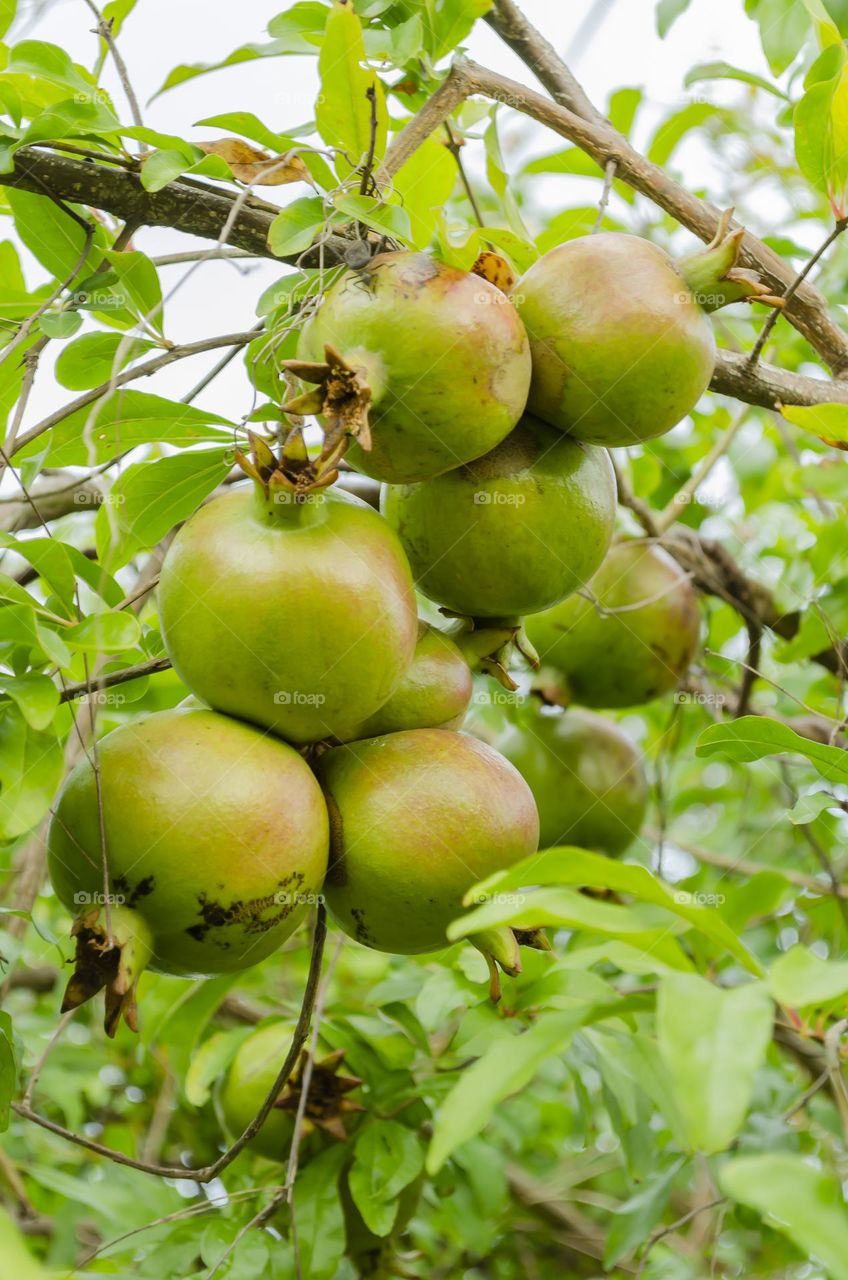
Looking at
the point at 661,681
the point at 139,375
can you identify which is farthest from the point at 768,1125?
the point at 139,375

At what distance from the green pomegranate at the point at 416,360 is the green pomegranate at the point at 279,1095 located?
1014 millimetres

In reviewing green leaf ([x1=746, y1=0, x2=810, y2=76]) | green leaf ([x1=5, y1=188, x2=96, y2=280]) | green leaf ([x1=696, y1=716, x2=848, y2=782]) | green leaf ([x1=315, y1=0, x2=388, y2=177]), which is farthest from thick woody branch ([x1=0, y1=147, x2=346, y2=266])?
green leaf ([x1=746, y1=0, x2=810, y2=76])

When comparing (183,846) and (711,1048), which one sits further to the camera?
(183,846)

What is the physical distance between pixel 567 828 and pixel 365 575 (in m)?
1.12

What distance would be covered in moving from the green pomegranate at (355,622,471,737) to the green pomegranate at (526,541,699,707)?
834 millimetres

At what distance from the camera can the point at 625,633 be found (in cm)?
226

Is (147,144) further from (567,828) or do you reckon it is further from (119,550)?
(567,828)

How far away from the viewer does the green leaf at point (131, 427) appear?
1.40m

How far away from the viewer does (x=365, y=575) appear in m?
1.16

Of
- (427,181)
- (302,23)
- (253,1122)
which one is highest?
(302,23)

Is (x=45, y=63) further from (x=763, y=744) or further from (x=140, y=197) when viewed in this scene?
(x=763, y=744)

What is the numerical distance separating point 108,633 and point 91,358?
1.50ft

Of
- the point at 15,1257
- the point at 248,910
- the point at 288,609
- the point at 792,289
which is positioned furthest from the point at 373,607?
the point at 792,289

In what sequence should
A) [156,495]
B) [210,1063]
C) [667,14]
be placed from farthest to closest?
[667,14] → [210,1063] → [156,495]
